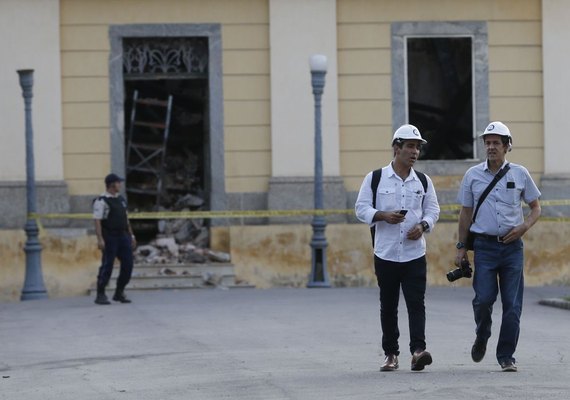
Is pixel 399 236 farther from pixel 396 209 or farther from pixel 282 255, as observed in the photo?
pixel 282 255

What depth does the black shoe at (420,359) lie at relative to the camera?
12.2 meters

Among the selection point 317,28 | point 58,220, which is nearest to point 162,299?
point 58,220

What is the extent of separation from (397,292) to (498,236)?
2.89 feet

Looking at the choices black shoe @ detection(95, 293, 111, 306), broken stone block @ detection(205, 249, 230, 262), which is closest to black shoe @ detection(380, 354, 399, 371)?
black shoe @ detection(95, 293, 111, 306)

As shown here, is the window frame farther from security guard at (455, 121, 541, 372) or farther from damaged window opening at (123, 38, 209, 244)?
security guard at (455, 121, 541, 372)

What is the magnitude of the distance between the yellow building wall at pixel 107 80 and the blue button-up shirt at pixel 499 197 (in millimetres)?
12322

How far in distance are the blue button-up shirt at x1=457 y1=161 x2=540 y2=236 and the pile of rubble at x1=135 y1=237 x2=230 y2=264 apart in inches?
477

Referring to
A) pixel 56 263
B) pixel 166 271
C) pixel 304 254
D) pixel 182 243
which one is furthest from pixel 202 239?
pixel 56 263

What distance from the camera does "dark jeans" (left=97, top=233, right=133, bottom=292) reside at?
20875 mm

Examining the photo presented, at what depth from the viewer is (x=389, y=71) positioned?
984 inches

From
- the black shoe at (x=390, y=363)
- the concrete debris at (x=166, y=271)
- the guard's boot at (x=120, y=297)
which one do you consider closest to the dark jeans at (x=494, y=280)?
the black shoe at (x=390, y=363)

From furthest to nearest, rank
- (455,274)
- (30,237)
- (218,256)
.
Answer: (218,256) → (30,237) → (455,274)

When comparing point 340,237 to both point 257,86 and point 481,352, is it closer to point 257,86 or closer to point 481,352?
point 257,86

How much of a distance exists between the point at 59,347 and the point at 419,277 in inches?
171
